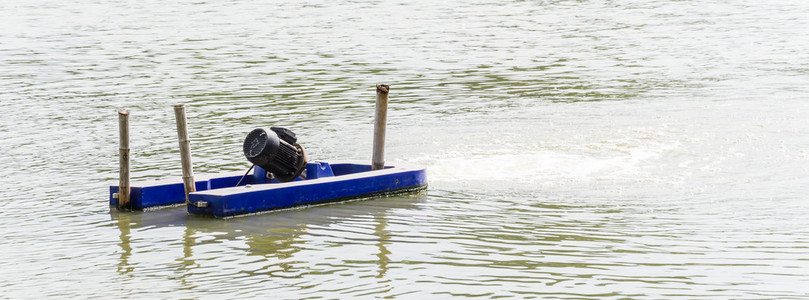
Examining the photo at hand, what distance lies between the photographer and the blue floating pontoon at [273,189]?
1350cm

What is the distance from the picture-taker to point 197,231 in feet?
42.4

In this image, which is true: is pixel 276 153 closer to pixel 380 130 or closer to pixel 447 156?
pixel 380 130

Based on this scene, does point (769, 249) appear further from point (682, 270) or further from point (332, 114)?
point (332, 114)

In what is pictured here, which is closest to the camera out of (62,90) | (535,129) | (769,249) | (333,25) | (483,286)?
(483,286)

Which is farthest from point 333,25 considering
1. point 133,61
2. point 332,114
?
point 332,114

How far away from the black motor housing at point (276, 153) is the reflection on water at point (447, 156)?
31.0 inches

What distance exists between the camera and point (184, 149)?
1359 cm

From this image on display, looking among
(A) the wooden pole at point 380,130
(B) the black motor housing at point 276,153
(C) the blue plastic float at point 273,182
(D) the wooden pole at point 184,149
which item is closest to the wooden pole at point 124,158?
(C) the blue plastic float at point 273,182

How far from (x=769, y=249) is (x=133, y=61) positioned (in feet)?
78.5

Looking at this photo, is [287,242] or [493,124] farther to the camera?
[493,124]

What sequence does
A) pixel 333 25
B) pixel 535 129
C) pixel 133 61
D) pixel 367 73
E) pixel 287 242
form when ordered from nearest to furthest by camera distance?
pixel 287 242, pixel 535 129, pixel 367 73, pixel 133 61, pixel 333 25

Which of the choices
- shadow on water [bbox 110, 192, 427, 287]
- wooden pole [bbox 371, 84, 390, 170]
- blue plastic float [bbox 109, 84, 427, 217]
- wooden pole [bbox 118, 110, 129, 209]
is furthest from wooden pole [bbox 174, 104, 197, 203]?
wooden pole [bbox 371, 84, 390, 170]

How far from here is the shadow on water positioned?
1167 cm

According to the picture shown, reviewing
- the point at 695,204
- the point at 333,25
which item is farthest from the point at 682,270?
the point at 333,25
